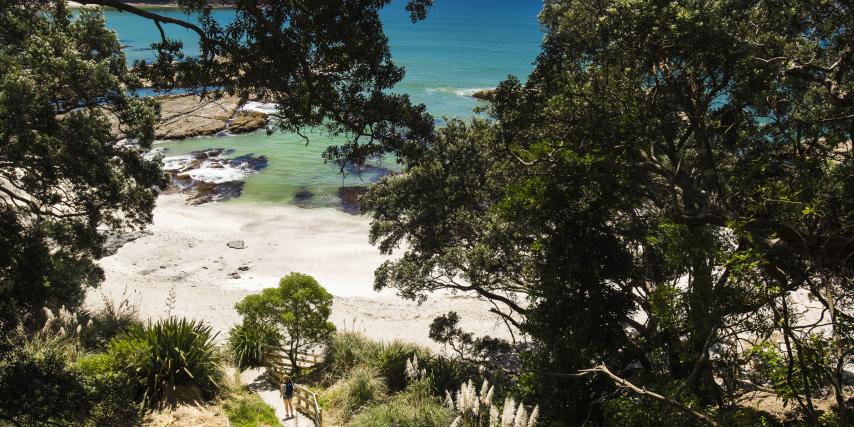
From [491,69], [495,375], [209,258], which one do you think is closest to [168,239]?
[209,258]

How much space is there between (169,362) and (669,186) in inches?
409

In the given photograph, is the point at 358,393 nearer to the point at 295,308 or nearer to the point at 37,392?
the point at 295,308

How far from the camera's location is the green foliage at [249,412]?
11.2m

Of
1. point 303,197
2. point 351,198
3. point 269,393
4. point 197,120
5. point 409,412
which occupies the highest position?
point 197,120

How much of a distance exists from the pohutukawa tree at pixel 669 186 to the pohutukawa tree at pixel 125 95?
2848mm

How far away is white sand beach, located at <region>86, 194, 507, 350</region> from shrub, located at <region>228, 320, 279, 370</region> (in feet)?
11.0

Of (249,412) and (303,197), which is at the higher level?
(303,197)

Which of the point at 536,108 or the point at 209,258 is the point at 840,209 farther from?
the point at 209,258

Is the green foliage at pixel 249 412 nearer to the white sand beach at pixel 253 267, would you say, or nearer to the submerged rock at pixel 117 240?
the white sand beach at pixel 253 267

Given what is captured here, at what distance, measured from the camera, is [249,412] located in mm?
11695

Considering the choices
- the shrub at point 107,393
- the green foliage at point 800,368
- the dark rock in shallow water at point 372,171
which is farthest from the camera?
the dark rock in shallow water at point 372,171

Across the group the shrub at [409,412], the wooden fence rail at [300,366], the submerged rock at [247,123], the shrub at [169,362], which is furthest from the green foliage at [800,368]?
the submerged rock at [247,123]

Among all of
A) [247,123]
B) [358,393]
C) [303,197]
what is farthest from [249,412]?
[247,123]

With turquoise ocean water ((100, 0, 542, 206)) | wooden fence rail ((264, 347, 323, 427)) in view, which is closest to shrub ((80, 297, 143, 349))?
wooden fence rail ((264, 347, 323, 427))
